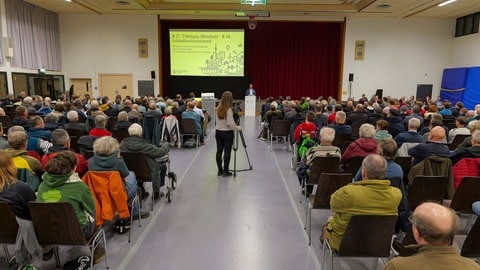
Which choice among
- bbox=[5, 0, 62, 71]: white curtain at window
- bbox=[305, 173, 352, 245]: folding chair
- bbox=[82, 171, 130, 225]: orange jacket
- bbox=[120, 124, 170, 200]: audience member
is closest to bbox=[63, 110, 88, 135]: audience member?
bbox=[120, 124, 170, 200]: audience member

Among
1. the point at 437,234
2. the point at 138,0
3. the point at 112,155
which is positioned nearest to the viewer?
the point at 437,234

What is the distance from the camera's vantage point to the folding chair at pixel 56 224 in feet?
7.77

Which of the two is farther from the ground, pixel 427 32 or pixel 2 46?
pixel 427 32

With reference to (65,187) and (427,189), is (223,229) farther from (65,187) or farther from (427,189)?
(427,189)

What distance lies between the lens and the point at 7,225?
97.5 inches

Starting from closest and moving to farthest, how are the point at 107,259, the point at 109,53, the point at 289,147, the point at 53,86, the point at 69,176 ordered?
1. the point at 69,176
2. the point at 107,259
3. the point at 289,147
4. the point at 53,86
5. the point at 109,53

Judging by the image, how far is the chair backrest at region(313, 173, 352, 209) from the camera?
3281mm

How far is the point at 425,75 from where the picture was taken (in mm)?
15586

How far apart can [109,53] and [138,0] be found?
3.99m

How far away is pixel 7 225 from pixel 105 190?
82 centimetres

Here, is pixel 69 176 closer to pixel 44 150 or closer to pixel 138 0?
pixel 44 150

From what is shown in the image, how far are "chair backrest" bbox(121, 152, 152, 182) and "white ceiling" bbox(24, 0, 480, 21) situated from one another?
10460mm

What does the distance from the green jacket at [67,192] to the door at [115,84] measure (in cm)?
1397

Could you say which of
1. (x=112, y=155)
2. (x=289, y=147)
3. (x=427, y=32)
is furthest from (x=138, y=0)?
(x=427, y=32)
